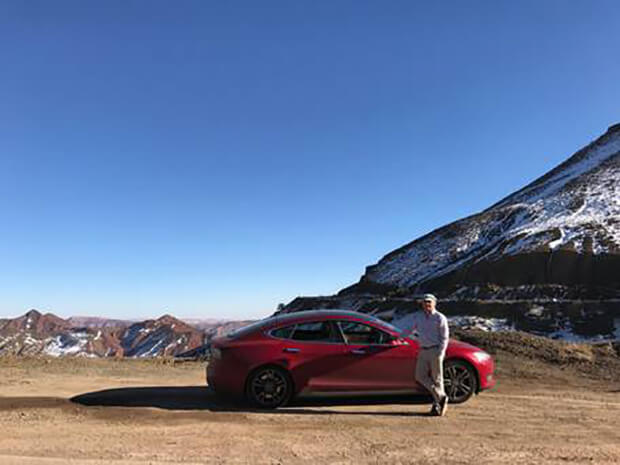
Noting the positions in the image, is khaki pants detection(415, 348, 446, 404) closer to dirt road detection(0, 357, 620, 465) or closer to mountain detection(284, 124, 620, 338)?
dirt road detection(0, 357, 620, 465)

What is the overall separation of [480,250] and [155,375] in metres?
68.8

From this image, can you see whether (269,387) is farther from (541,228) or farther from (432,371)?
(541,228)

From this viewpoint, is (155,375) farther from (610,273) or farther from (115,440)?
(610,273)

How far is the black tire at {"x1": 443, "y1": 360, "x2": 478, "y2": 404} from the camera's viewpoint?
25.2ft

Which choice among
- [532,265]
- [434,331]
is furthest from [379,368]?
[532,265]

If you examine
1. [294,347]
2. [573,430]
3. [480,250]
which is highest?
[480,250]

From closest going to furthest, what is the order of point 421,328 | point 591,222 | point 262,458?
point 262,458
point 421,328
point 591,222

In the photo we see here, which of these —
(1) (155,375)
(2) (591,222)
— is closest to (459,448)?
(1) (155,375)

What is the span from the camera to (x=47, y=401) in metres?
8.24

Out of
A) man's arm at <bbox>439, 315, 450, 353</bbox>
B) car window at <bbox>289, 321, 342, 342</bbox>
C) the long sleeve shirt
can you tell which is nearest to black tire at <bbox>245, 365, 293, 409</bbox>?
car window at <bbox>289, 321, 342, 342</bbox>

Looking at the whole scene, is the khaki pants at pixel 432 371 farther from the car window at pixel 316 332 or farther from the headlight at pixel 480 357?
the car window at pixel 316 332

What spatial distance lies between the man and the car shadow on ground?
376mm

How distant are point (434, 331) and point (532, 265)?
56.7 meters

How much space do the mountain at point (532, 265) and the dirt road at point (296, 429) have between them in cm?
3436
